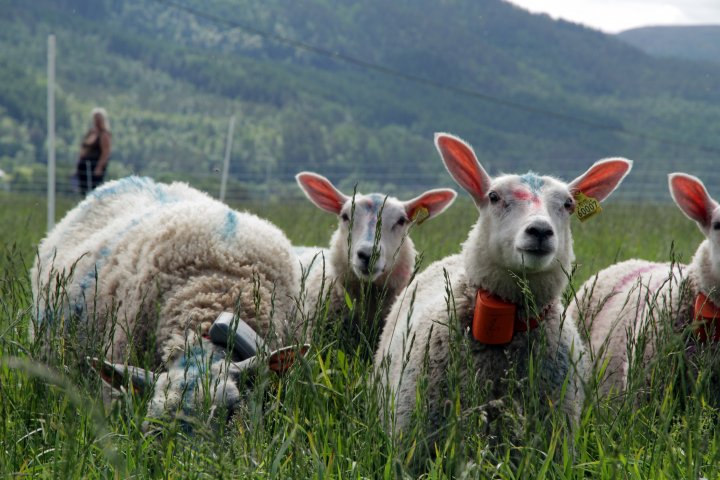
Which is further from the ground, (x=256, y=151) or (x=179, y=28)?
(x=179, y=28)

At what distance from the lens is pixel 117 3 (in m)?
168

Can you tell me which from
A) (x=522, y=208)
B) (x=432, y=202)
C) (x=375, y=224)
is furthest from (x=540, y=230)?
(x=432, y=202)

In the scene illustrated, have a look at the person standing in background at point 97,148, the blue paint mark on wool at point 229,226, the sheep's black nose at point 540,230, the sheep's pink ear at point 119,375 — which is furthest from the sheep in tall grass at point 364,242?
the person standing in background at point 97,148

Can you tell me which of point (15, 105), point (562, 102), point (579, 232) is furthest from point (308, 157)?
point (579, 232)

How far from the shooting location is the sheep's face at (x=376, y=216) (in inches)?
186

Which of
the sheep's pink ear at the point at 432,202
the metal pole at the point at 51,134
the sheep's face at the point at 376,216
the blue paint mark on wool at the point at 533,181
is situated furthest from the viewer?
the metal pole at the point at 51,134

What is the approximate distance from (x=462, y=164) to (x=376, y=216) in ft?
4.96

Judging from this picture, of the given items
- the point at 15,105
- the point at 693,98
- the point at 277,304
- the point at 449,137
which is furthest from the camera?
the point at 693,98

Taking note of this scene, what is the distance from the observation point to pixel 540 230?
3041 mm

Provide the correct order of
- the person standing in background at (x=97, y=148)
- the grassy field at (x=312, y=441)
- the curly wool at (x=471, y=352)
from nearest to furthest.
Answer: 1. the grassy field at (x=312, y=441)
2. the curly wool at (x=471, y=352)
3. the person standing in background at (x=97, y=148)

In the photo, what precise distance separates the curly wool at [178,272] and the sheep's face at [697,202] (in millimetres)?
1884

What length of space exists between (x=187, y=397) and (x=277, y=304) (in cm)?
102

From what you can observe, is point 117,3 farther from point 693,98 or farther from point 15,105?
point 693,98

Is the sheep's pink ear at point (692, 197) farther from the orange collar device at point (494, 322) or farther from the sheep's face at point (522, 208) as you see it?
the orange collar device at point (494, 322)
